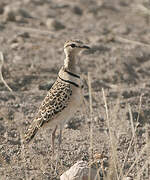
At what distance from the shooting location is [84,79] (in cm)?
560

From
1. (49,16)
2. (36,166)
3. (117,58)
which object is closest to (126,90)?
(117,58)

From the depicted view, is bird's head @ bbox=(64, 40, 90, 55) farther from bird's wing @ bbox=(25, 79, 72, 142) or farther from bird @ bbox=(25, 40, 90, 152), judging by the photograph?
bird's wing @ bbox=(25, 79, 72, 142)

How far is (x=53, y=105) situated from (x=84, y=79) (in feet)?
5.72

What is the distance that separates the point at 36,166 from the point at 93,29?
3.74 m

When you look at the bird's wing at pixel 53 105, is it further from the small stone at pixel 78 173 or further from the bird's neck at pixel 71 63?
the small stone at pixel 78 173

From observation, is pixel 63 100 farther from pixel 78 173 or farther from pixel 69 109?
pixel 78 173

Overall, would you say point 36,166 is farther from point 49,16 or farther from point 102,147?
point 49,16

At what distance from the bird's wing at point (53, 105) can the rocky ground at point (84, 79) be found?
0.82 feet

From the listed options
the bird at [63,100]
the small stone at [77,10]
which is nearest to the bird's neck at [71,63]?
the bird at [63,100]

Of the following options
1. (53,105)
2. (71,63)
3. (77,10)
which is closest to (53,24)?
(77,10)

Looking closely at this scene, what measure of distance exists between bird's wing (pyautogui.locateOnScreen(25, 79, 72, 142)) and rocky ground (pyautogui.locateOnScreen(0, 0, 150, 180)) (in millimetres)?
249

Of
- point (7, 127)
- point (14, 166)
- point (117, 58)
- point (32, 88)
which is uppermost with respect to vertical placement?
point (117, 58)

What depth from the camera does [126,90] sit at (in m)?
5.39

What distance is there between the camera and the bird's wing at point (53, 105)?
3.88 meters
